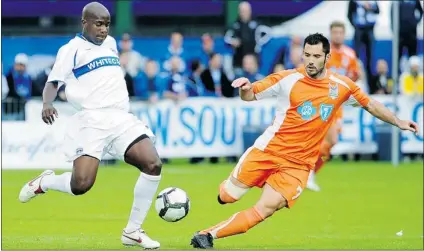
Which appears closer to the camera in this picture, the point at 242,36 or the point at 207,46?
the point at 242,36

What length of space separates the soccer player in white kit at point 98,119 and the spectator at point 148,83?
11.6 meters

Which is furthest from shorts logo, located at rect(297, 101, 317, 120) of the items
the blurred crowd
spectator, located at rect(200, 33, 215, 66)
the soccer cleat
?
spectator, located at rect(200, 33, 215, 66)

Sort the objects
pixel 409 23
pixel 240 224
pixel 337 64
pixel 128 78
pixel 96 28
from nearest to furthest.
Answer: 1. pixel 240 224
2. pixel 96 28
3. pixel 337 64
4. pixel 128 78
5. pixel 409 23

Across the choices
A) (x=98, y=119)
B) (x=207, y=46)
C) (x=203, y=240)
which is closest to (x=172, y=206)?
(x=203, y=240)

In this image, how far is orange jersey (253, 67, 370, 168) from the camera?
37.8ft

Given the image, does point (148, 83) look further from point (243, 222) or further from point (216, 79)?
point (243, 222)

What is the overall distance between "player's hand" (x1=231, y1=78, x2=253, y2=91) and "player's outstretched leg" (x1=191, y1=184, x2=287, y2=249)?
→ 100 cm

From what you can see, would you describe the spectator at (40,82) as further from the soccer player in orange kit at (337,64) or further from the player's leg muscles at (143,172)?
the player's leg muscles at (143,172)

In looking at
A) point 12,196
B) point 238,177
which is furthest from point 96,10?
point 12,196

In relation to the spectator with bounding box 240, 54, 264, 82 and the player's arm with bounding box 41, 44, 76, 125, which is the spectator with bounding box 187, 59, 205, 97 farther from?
the player's arm with bounding box 41, 44, 76, 125

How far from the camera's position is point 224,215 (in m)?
15.2

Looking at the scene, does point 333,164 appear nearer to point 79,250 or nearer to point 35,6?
point 35,6

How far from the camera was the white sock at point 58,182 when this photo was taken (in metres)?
11.7

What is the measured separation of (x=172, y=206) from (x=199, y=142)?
11376 mm
